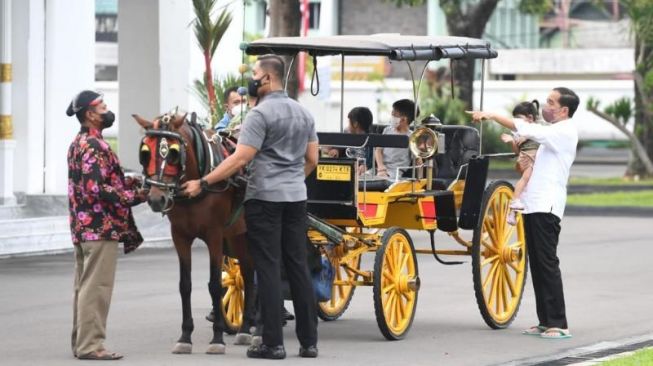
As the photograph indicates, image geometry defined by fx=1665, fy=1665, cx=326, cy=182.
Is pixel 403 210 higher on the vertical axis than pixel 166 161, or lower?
lower

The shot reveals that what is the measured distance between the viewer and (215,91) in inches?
915

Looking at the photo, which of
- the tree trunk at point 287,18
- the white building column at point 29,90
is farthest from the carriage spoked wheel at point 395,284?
the tree trunk at point 287,18

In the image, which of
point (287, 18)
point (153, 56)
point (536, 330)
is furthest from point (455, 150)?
point (153, 56)

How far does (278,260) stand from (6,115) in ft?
37.7

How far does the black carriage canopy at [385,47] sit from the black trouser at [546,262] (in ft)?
4.83

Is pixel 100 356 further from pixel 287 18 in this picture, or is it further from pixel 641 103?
pixel 641 103

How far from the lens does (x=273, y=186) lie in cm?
1118

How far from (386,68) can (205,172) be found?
65344 mm

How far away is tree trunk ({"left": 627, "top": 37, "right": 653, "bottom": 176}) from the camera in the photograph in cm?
3519

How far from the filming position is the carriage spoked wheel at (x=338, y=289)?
42.0ft

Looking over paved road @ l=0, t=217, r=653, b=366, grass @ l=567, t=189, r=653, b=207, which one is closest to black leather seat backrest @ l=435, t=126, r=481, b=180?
paved road @ l=0, t=217, r=653, b=366

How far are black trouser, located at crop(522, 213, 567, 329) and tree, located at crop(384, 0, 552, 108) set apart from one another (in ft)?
79.9

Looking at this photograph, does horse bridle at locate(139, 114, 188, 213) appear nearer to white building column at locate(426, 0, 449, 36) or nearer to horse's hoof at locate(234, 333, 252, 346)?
horse's hoof at locate(234, 333, 252, 346)

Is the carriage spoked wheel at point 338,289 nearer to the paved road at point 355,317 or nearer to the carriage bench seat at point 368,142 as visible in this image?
the paved road at point 355,317
